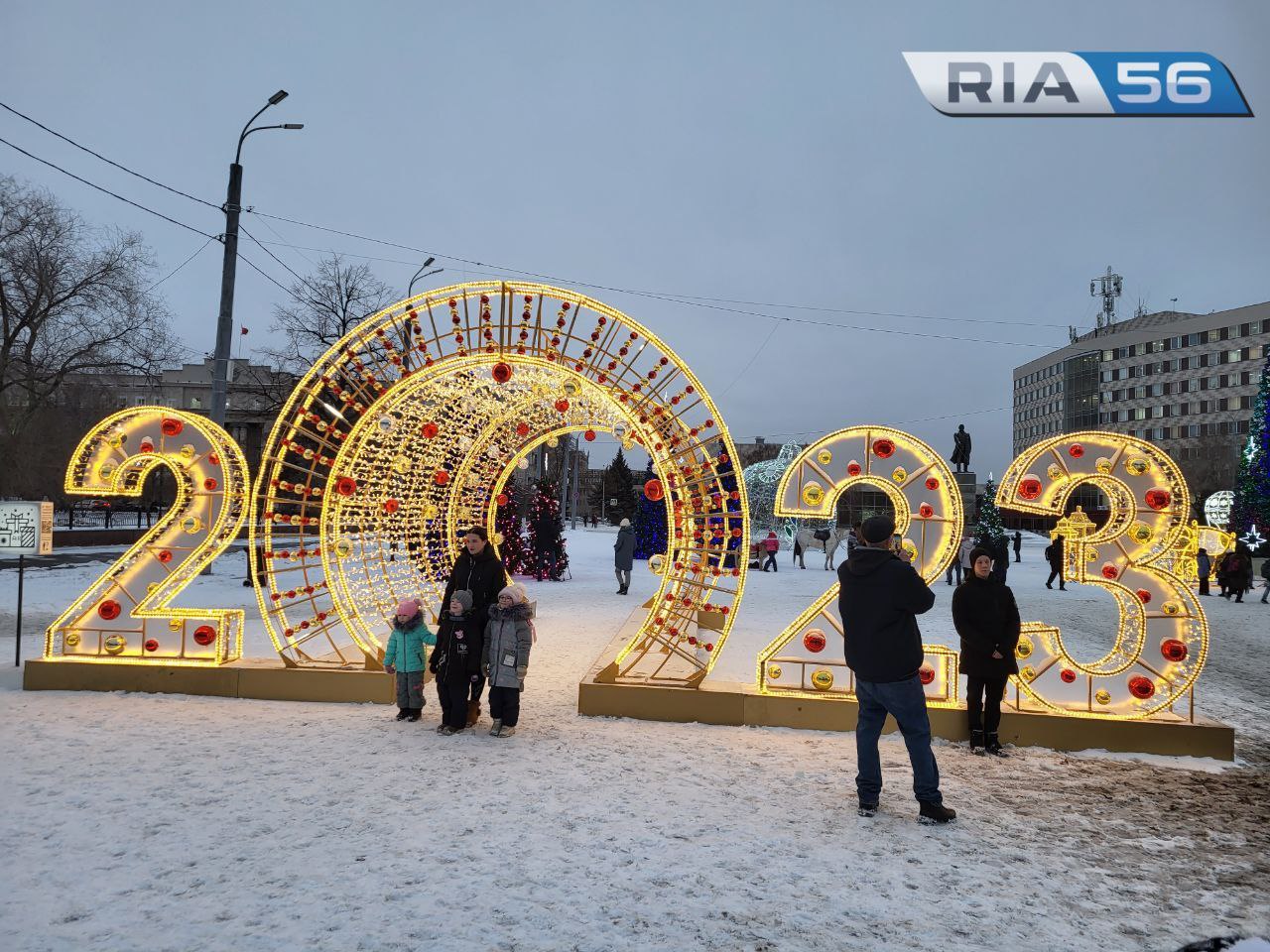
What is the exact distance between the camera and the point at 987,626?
5.79m

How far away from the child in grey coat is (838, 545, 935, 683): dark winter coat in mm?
2595

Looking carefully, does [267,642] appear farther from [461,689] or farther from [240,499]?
[461,689]

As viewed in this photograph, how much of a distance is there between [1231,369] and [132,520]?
245ft

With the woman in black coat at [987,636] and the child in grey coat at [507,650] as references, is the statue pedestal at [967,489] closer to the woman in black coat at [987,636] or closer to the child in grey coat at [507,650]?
the woman in black coat at [987,636]

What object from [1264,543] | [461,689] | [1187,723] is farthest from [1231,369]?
[461,689]

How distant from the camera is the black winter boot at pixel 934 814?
4.55 meters

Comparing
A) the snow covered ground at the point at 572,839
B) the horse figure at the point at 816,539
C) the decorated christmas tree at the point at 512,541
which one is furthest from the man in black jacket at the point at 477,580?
the horse figure at the point at 816,539

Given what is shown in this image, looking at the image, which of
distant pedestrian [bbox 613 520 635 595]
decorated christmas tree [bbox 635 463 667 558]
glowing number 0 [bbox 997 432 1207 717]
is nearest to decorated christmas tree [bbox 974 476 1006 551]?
decorated christmas tree [bbox 635 463 667 558]

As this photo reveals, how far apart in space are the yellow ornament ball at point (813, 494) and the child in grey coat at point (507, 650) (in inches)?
99.4

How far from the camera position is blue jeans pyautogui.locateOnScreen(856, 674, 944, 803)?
4.57 metres

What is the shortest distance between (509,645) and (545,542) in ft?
39.4

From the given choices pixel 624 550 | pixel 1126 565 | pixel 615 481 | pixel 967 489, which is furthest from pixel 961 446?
pixel 615 481

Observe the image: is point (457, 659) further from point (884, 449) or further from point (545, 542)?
point (545, 542)

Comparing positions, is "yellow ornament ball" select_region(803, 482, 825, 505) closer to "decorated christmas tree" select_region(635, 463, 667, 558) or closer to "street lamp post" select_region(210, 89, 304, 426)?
"street lamp post" select_region(210, 89, 304, 426)
